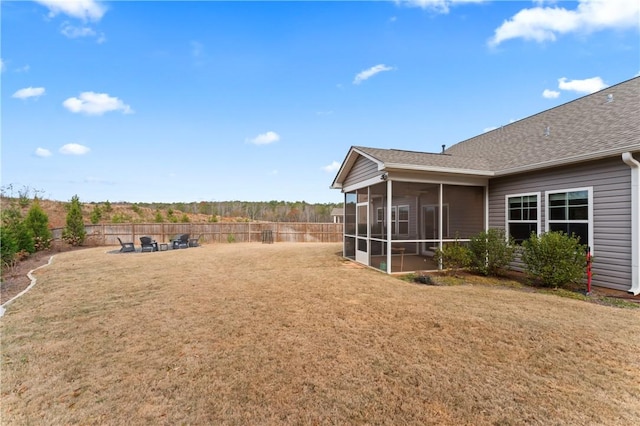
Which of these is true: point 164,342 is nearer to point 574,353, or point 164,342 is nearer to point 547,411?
point 547,411

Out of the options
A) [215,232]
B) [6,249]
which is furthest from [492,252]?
[215,232]

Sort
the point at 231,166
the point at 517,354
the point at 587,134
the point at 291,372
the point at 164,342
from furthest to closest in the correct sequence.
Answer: the point at 231,166 < the point at 587,134 < the point at 164,342 < the point at 517,354 < the point at 291,372

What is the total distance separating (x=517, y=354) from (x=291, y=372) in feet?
8.59

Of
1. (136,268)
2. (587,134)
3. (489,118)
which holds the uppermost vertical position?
(489,118)

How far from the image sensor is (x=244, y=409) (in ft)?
7.77

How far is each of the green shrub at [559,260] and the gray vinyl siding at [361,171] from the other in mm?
→ 4432

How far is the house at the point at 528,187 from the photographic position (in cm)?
606

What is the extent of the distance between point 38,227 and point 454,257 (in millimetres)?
17304

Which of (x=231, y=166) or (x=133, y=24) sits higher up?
(x=133, y=24)

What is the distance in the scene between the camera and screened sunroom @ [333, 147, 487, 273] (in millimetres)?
8242

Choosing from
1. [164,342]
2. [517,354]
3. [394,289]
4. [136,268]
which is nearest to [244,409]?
[164,342]

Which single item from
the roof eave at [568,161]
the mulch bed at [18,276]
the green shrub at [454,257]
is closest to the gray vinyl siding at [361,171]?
the green shrub at [454,257]

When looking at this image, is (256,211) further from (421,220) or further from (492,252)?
(492,252)

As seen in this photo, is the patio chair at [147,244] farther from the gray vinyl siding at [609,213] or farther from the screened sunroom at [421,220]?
the gray vinyl siding at [609,213]
